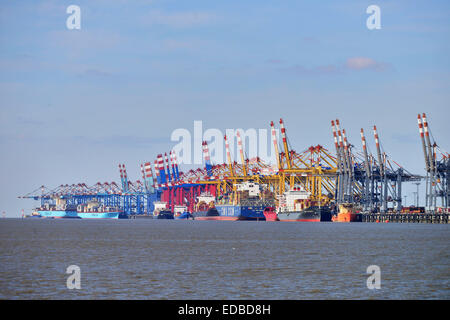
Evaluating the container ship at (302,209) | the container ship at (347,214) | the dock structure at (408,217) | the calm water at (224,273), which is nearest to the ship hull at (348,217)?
the container ship at (347,214)

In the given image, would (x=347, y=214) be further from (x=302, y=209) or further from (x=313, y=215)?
(x=302, y=209)

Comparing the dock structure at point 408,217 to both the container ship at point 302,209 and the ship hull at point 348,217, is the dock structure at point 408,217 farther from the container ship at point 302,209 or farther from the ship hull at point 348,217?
the container ship at point 302,209

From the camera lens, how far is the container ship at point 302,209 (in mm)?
186625

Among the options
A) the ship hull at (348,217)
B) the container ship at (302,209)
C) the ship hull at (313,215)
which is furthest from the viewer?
the container ship at (302,209)

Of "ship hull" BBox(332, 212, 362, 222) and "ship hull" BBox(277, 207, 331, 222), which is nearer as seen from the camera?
"ship hull" BBox(332, 212, 362, 222)

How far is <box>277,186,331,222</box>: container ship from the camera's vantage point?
18662 cm

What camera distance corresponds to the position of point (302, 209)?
191125mm

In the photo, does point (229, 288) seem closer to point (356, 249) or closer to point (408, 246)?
point (356, 249)

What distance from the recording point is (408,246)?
7731 cm

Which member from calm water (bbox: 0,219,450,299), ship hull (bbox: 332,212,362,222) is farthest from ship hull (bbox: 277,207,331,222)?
calm water (bbox: 0,219,450,299)

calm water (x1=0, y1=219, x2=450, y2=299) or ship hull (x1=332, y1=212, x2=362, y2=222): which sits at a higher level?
calm water (x1=0, y1=219, x2=450, y2=299)

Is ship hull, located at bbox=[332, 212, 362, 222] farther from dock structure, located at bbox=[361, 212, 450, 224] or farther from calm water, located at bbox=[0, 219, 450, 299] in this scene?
calm water, located at bbox=[0, 219, 450, 299]
